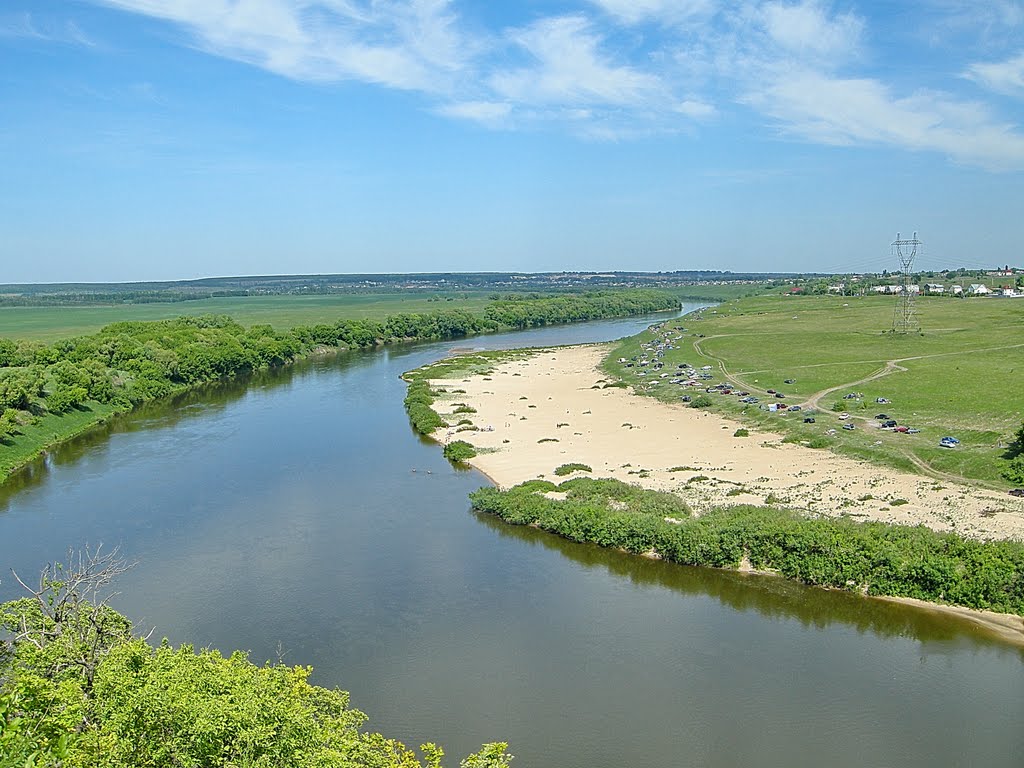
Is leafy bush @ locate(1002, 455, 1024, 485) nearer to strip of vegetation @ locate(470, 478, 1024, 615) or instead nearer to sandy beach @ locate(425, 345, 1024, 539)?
sandy beach @ locate(425, 345, 1024, 539)

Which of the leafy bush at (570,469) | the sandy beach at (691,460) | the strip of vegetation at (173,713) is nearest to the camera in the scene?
the strip of vegetation at (173,713)

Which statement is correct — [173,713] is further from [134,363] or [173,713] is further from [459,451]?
[134,363]

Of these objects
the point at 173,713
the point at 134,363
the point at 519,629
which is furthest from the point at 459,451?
the point at 134,363

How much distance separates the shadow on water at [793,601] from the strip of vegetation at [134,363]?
28.9 meters

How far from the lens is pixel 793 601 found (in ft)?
96.8

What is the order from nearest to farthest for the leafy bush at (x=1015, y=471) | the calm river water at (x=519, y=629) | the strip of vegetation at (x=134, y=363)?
the calm river water at (x=519, y=629) → the leafy bush at (x=1015, y=471) → the strip of vegetation at (x=134, y=363)

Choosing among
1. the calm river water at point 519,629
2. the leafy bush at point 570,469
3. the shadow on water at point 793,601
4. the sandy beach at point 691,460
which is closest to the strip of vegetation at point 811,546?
the shadow on water at point 793,601

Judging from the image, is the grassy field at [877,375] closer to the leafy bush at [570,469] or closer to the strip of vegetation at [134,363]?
the leafy bush at [570,469]

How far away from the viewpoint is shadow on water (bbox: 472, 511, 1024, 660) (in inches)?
1059

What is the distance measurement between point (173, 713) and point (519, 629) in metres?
15.8

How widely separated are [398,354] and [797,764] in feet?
328

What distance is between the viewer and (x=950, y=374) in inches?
2783

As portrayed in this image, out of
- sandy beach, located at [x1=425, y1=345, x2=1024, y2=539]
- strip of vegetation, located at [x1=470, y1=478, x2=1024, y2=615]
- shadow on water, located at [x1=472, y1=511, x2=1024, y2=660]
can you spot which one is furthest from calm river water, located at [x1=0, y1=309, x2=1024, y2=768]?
sandy beach, located at [x1=425, y1=345, x2=1024, y2=539]

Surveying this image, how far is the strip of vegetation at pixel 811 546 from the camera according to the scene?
28234 millimetres
